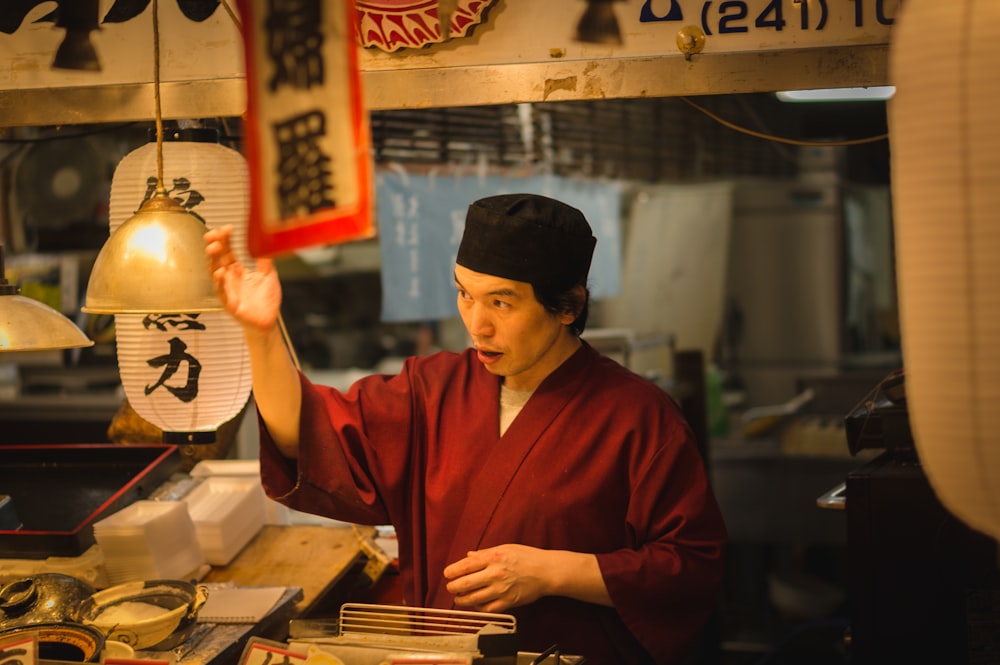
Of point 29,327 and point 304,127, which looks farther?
point 29,327

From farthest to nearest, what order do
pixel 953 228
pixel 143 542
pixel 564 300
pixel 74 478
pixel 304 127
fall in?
pixel 74 478 < pixel 143 542 < pixel 564 300 < pixel 304 127 < pixel 953 228

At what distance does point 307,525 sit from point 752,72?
2.98m

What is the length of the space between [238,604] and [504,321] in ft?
4.41

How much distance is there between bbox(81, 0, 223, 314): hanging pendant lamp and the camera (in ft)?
9.42

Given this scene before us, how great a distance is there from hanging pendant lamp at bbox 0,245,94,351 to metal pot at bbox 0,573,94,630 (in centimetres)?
76

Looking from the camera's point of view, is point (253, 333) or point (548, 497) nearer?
point (253, 333)

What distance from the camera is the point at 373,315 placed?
42.5 ft

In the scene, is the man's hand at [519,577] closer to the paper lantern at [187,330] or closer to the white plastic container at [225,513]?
the paper lantern at [187,330]

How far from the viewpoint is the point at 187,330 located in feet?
11.8

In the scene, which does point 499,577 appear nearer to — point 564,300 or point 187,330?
point 564,300

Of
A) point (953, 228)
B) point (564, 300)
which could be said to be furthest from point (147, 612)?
point (953, 228)

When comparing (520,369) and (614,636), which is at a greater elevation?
(520,369)

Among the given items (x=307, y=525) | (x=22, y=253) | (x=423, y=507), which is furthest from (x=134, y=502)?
(x=22, y=253)

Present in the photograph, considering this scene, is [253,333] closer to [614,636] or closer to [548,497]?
[548,497]
